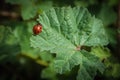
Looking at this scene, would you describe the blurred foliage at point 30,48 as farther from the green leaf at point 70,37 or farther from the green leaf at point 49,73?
the green leaf at point 70,37

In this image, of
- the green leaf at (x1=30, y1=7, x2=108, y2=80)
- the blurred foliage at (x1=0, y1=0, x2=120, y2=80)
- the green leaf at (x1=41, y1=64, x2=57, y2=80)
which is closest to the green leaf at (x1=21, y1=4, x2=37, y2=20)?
the blurred foliage at (x1=0, y1=0, x2=120, y2=80)

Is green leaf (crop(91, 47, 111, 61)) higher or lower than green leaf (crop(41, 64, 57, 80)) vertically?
higher

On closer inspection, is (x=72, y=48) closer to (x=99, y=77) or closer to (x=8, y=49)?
(x=99, y=77)

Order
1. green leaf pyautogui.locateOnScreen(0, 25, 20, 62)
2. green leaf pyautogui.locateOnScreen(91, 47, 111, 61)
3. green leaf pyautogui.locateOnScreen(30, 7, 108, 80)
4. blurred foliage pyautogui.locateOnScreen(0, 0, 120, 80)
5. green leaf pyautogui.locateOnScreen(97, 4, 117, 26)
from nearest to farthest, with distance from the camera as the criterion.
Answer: green leaf pyautogui.locateOnScreen(30, 7, 108, 80) < green leaf pyautogui.locateOnScreen(91, 47, 111, 61) < blurred foliage pyautogui.locateOnScreen(0, 0, 120, 80) < green leaf pyautogui.locateOnScreen(0, 25, 20, 62) < green leaf pyautogui.locateOnScreen(97, 4, 117, 26)

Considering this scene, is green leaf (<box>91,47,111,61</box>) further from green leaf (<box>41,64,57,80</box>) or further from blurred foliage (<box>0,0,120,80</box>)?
green leaf (<box>41,64,57,80</box>)

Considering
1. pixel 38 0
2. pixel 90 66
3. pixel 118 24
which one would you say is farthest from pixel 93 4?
pixel 90 66

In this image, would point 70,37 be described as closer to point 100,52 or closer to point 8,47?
point 100,52
